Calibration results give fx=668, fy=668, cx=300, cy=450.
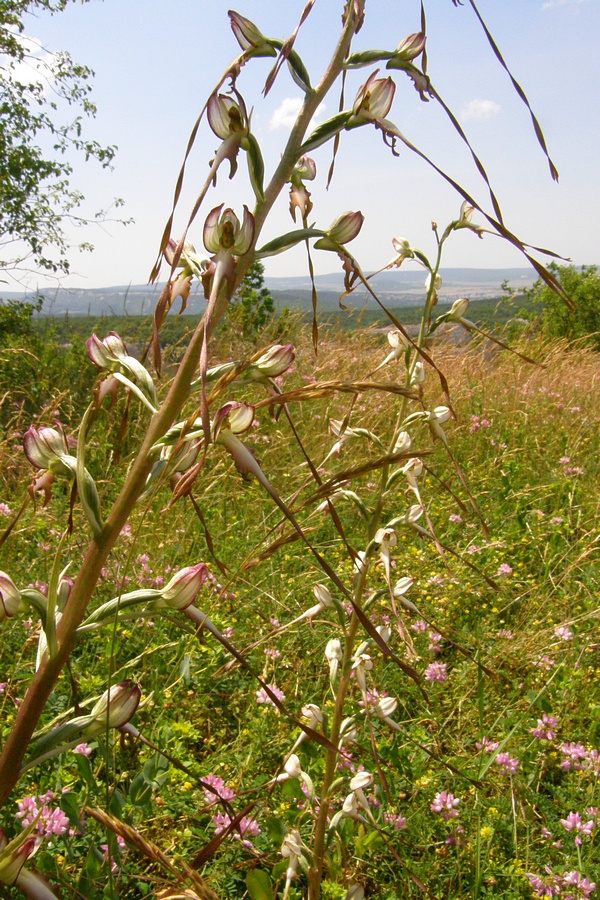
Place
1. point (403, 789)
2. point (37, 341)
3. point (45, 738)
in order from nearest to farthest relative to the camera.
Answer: point (45, 738), point (403, 789), point (37, 341)

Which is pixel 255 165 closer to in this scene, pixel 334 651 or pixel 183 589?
pixel 183 589

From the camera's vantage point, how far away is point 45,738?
72 cm

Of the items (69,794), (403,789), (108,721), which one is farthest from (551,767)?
(108,721)

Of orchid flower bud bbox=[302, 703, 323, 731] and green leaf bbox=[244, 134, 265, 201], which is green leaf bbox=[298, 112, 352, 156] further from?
orchid flower bud bbox=[302, 703, 323, 731]

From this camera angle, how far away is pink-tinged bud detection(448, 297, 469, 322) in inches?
61.2

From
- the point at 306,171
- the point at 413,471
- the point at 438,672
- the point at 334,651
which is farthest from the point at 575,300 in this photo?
the point at 306,171

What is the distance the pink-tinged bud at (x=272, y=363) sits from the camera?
0.78 meters

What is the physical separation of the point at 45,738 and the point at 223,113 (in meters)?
0.71

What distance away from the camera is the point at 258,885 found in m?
1.26

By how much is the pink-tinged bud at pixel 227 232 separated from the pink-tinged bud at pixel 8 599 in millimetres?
431

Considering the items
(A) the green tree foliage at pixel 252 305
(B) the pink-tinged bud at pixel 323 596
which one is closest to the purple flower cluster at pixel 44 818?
(B) the pink-tinged bud at pixel 323 596

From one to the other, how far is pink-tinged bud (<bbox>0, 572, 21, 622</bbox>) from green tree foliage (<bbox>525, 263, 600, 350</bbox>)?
19.8 meters

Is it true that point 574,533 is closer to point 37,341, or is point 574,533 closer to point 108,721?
point 108,721

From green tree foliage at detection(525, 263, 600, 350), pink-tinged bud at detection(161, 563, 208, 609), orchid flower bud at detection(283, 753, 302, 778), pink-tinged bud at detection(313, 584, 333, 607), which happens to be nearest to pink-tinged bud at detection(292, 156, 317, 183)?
pink-tinged bud at detection(161, 563, 208, 609)
